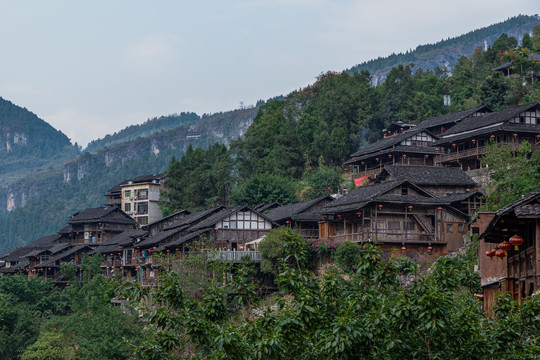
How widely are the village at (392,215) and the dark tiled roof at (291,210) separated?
3.5 inches

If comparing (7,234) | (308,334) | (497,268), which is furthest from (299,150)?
(7,234)

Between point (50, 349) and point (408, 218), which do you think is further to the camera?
point (50, 349)

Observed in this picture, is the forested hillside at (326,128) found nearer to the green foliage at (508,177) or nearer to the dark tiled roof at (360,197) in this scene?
the dark tiled roof at (360,197)

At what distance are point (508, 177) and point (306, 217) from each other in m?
16.8

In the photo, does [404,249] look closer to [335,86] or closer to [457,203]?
[457,203]

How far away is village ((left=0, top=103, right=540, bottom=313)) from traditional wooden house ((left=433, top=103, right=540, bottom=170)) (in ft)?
0.28

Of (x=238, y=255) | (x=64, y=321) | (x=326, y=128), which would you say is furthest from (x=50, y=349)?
(x=326, y=128)

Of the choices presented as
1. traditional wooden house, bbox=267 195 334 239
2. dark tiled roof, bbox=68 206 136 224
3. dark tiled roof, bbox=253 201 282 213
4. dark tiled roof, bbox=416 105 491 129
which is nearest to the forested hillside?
dark tiled roof, bbox=253 201 282 213

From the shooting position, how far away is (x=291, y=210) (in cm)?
5438

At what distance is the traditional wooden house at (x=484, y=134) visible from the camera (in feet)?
176

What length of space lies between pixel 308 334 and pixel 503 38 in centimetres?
7515

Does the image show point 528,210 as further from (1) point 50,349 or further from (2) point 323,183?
(2) point 323,183

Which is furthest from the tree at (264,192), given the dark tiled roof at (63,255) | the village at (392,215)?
the dark tiled roof at (63,255)

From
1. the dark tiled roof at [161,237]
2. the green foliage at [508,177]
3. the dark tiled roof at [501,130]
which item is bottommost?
the dark tiled roof at [161,237]
